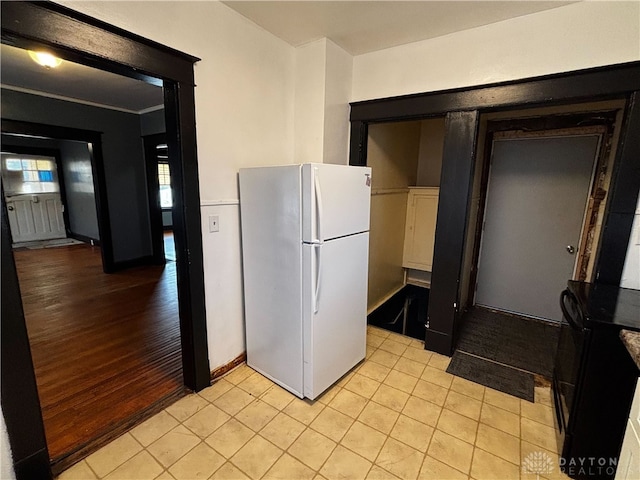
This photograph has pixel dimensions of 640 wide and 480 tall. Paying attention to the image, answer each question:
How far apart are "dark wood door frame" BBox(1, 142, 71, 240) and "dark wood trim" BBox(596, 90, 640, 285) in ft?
29.5

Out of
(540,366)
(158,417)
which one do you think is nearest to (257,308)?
(158,417)

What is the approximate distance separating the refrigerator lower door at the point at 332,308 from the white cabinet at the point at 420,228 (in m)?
2.08

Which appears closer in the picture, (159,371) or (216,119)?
(216,119)

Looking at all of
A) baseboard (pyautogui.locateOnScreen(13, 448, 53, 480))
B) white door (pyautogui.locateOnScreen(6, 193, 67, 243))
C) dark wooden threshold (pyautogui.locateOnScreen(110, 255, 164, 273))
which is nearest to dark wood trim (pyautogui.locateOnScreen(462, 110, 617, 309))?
baseboard (pyautogui.locateOnScreen(13, 448, 53, 480))

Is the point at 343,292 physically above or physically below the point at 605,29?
below

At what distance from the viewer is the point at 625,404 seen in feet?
4.67

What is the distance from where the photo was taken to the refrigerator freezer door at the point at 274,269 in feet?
6.50

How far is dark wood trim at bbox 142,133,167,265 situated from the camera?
5.03 meters

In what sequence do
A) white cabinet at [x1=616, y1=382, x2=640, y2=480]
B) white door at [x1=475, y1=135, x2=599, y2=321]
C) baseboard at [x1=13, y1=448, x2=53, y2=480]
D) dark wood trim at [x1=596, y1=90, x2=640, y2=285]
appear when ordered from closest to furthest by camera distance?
white cabinet at [x1=616, y1=382, x2=640, y2=480] < baseboard at [x1=13, y1=448, x2=53, y2=480] < dark wood trim at [x1=596, y1=90, x2=640, y2=285] < white door at [x1=475, y1=135, x2=599, y2=321]

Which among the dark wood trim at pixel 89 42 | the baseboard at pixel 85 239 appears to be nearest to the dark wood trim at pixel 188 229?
the dark wood trim at pixel 89 42

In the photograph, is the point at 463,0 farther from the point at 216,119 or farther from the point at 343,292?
the point at 343,292

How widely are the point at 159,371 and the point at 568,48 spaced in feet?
12.2

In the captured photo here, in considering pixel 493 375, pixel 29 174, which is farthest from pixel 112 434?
pixel 29 174

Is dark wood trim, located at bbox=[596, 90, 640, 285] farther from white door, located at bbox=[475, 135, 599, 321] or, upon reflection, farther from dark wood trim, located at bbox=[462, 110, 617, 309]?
white door, located at bbox=[475, 135, 599, 321]
